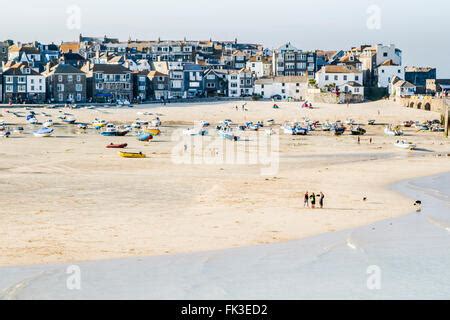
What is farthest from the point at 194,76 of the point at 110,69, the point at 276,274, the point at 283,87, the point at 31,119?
the point at 276,274

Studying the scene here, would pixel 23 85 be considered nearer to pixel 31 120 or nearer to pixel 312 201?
pixel 31 120

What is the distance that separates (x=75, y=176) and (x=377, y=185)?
600 inches

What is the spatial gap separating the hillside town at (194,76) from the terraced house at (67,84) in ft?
0.41

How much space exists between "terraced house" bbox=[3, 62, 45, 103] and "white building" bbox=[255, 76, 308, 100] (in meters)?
30.0

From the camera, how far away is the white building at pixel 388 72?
364ft

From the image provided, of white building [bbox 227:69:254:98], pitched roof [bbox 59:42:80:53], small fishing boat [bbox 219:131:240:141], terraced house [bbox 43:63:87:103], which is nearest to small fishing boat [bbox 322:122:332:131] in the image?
small fishing boat [bbox 219:131:240:141]

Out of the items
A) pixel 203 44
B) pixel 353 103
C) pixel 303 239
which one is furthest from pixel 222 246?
pixel 203 44

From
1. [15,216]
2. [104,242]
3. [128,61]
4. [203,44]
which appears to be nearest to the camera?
[104,242]

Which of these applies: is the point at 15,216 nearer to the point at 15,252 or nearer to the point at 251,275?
the point at 15,252

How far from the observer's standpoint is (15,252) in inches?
949

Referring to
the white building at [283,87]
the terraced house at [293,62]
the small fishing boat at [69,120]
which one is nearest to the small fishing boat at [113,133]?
the small fishing boat at [69,120]

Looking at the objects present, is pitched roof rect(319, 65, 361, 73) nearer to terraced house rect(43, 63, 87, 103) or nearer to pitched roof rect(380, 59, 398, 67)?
pitched roof rect(380, 59, 398, 67)

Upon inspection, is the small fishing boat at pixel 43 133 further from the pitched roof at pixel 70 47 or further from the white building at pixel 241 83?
the pitched roof at pixel 70 47

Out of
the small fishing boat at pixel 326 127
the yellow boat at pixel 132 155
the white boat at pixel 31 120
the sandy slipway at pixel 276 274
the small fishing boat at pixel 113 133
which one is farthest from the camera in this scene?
the white boat at pixel 31 120
